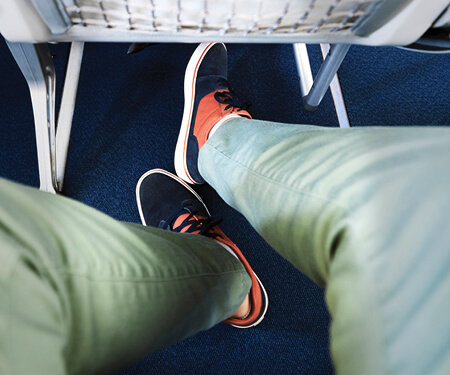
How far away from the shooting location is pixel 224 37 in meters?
0.42

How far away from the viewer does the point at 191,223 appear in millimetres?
790

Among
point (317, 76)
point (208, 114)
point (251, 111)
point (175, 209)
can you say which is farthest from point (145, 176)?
point (317, 76)

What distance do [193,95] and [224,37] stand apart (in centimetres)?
50

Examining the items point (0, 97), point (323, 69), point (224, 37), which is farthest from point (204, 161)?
point (0, 97)

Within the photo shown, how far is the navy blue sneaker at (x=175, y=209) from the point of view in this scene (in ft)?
2.50

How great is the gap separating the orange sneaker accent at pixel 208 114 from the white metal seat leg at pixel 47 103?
33cm

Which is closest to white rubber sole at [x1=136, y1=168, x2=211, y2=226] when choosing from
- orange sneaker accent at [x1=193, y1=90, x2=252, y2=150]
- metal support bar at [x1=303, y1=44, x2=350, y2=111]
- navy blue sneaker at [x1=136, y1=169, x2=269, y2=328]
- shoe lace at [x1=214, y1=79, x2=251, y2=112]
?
navy blue sneaker at [x1=136, y1=169, x2=269, y2=328]

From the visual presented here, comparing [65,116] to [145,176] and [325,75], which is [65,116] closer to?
[145,176]

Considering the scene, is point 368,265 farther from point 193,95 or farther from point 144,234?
point 193,95

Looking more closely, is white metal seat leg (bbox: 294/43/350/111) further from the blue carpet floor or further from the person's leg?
the person's leg

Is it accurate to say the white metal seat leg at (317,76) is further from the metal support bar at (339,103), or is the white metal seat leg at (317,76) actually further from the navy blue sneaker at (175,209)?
the navy blue sneaker at (175,209)

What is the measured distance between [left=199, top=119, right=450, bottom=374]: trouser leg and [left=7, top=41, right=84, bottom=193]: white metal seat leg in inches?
19.4

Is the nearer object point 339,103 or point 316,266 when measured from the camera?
point 316,266

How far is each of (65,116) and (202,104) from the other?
0.36m
